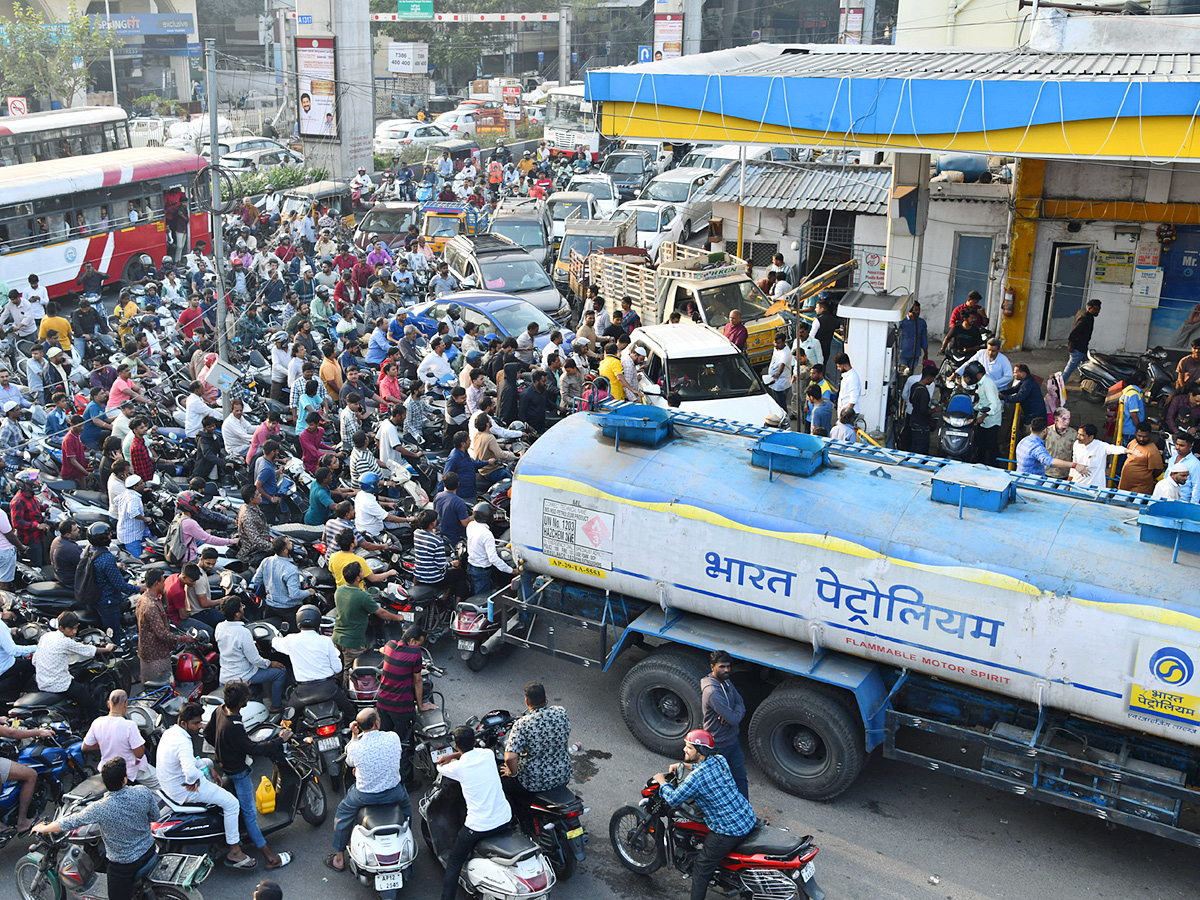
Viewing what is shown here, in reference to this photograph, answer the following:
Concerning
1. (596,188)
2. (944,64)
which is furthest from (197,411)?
(596,188)

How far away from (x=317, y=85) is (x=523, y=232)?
14.1m

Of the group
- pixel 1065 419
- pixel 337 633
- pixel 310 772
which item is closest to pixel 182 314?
pixel 337 633

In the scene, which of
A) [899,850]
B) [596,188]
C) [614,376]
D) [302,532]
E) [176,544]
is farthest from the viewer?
[596,188]

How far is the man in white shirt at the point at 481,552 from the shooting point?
10.2 metres

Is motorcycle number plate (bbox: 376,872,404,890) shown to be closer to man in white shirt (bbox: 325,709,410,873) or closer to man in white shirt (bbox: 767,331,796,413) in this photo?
man in white shirt (bbox: 325,709,410,873)

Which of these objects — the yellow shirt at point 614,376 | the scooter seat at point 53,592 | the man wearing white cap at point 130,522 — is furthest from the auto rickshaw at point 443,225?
the scooter seat at point 53,592

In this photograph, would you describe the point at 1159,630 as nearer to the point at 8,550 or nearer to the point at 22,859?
the point at 22,859

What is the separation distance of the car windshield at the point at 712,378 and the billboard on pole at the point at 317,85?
24.3m

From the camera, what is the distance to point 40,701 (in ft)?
28.3

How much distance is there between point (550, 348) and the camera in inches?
637

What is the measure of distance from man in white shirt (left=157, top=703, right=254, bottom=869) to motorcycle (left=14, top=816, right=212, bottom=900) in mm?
356

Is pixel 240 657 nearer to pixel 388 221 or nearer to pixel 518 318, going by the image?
pixel 518 318

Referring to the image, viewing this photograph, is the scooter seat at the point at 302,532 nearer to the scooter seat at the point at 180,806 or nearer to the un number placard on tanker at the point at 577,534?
the un number placard on tanker at the point at 577,534

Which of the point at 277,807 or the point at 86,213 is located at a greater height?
the point at 86,213
